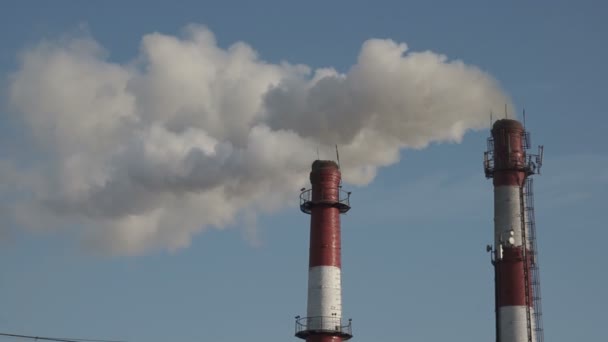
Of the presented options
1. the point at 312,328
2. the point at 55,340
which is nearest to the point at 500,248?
the point at 312,328

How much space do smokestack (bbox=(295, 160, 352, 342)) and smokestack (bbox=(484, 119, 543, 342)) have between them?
765 cm

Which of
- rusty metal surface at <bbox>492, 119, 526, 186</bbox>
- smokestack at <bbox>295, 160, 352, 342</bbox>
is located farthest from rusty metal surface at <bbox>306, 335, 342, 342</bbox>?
rusty metal surface at <bbox>492, 119, 526, 186</bbox>

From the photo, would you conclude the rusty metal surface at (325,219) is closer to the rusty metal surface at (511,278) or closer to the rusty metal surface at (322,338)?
the rusty metal surface at (322,338)

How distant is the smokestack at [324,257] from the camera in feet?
169

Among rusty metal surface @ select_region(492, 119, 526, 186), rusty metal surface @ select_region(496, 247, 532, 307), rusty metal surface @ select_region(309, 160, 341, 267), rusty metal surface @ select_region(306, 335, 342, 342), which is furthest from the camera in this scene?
rusty metal surface @ select_region(492, 119, 526, 186)

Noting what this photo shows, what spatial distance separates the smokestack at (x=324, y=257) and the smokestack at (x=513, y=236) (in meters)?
7.65

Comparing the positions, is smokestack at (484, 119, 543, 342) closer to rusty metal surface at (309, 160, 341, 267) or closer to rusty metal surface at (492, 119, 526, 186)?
rusty metal surface at (492, 119, 526, 186)

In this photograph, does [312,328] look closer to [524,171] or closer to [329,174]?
[329,174]

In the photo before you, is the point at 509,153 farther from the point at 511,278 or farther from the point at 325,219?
the point at 325,219

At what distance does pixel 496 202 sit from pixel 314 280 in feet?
33.6

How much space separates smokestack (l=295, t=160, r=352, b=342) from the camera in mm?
51438

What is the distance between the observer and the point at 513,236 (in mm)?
54750

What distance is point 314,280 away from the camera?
5206cm

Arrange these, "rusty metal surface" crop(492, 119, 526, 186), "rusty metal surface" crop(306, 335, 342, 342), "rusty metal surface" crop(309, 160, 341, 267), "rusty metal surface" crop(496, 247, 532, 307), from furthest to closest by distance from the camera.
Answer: "rusty metal surface" crop(492, 119, 526, 186) < "rusty metal surface" crop(496, 247, 532, 307) < "rusty metal surface" crop(309, 160, 341, 267) < "rusty metal surface" crop(306, 335, 342, 342)
